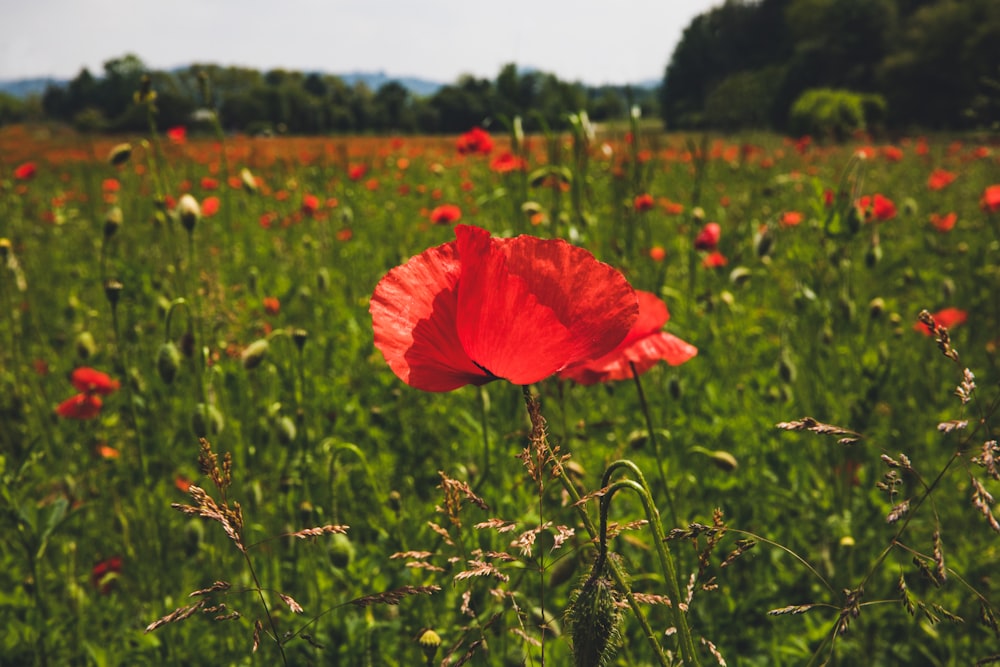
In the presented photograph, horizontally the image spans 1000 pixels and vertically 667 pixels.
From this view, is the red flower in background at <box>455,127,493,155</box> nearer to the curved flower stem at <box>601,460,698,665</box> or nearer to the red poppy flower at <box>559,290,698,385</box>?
the red poppy flower at <box>559,290,698,385</box>

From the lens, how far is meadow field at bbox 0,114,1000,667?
698 millimetres

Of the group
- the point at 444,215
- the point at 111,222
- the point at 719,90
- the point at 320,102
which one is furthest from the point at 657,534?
the point at 719,90

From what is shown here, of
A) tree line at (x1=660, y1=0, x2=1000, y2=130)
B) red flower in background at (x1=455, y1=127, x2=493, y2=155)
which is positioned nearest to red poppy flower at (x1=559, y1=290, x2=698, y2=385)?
red flower in background at (x1=455, y1=127, x2=493, y2=155)

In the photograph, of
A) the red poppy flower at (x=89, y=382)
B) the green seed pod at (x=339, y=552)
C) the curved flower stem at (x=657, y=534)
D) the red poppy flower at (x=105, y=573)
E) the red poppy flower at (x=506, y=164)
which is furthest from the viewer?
the red poppy flower at (x=506, y=164)

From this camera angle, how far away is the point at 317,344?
3.04 meters

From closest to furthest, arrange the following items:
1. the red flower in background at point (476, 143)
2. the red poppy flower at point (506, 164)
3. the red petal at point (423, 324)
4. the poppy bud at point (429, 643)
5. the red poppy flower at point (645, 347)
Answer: the red petal at point (423, 324) → the poppy bud at point (429, 643) → the red poppy flower at point (645, 347) → the red poppy flower at point (506, 164) → the red flower in background at point (476, 143)

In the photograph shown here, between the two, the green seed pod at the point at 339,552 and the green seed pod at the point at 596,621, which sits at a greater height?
the green seed pod at the point at 596,621

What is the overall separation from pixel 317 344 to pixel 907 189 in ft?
21.9

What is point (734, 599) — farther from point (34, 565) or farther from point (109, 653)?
point (34, 565)

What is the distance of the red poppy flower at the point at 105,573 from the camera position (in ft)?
5.92

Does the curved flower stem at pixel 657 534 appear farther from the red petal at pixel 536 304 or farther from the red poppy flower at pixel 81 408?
the red poppy flower at pixel 81 408

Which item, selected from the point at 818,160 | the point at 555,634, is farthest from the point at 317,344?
the point at 818,160

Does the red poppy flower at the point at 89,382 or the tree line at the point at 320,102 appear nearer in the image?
the red poppy flower at the point at 89,382

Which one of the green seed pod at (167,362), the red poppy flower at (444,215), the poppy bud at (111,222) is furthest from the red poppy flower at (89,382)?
the red poppy flower at (444,215)
